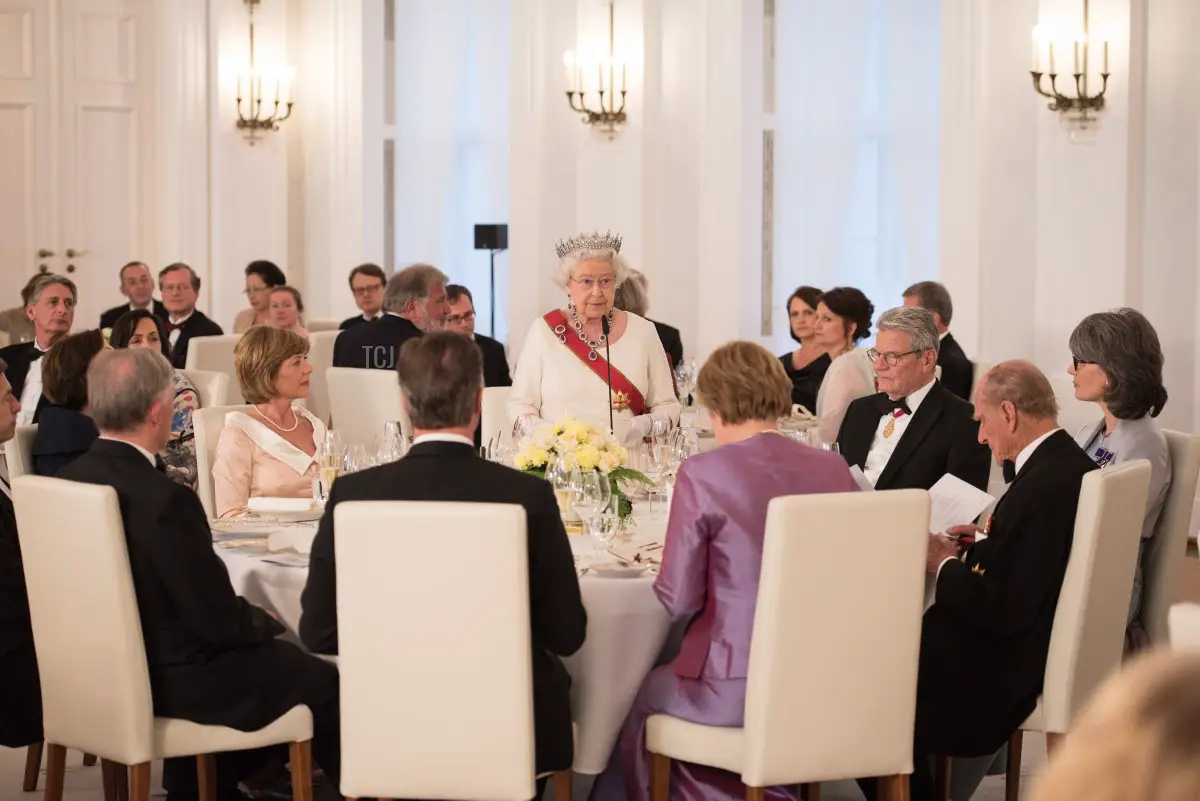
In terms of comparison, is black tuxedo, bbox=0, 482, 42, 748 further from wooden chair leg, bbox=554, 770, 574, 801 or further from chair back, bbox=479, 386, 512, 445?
chair back, bbox=479, 386, 512, 445

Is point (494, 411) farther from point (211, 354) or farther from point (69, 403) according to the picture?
point (211, 354)

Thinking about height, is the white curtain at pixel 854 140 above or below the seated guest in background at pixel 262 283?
above

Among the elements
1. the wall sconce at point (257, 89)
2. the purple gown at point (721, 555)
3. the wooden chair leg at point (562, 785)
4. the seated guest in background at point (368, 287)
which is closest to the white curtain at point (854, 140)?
the seated guest in background at point (368, 287)

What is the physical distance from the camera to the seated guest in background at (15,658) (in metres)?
3.66

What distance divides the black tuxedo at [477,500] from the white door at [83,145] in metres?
7.43

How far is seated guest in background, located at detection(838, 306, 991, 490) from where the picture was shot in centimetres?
461

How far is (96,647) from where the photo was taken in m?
3.34

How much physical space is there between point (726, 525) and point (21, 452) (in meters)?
2.55

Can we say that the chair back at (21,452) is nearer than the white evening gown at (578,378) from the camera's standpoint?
Yes

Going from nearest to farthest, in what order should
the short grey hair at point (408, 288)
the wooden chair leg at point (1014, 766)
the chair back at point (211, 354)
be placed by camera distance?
the wooden chair leg at point (1014, 766), the short grey hair at point (408, 288), the chair back at point (211, 354)

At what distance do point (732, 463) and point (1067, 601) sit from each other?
94cm

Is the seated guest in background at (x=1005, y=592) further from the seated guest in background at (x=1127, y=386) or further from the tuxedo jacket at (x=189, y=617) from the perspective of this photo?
the tuxedo jacket at (x=189, y=617)

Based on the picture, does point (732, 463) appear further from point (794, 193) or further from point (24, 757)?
point (794, 193)

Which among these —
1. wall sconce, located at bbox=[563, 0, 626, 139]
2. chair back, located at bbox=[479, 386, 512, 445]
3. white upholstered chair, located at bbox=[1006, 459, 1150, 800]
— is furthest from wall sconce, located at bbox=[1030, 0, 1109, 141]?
white upholstered chair, located at bbox=[1006, 459, 1150, 800]
